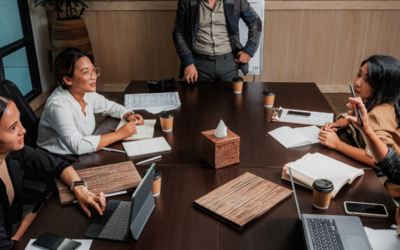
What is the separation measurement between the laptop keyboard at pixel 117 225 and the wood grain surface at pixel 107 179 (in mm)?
136

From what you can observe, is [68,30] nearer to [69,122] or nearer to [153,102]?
[153,102]

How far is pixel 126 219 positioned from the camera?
133 cm

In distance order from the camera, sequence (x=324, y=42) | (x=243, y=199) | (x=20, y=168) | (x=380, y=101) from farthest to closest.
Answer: (x=324, y=42), (x=380, y=101), (x=20, y=168), (x=243, y=199)

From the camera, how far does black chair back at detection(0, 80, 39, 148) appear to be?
2.04 meters

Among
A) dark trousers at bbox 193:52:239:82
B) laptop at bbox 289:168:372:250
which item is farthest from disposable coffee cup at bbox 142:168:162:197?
dark trousers at bbox 193:52:239:82

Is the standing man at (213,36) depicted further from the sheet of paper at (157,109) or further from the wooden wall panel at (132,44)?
the wooden wall panel at (132,44)

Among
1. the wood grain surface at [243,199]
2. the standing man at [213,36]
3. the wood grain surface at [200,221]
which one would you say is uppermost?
the standing man at [213,36]

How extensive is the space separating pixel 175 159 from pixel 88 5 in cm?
338

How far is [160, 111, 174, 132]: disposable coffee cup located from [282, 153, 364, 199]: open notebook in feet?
2.45

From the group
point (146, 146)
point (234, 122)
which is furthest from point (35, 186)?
point (234, 122)

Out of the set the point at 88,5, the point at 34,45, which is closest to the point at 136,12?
the point at 88,5

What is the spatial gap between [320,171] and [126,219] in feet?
2.80

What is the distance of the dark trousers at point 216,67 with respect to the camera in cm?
313

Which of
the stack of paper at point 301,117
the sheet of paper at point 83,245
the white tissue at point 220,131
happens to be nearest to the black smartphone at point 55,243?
the sheet of paper at point 83,245
